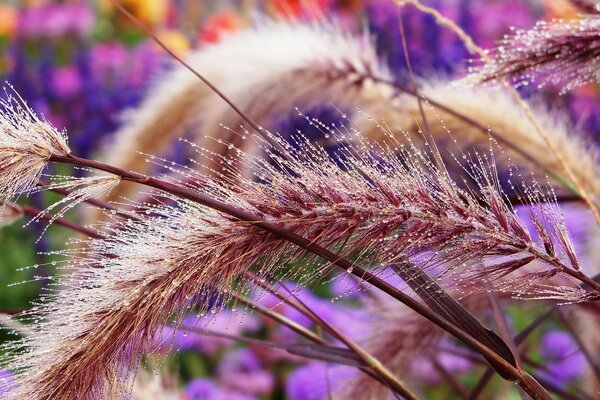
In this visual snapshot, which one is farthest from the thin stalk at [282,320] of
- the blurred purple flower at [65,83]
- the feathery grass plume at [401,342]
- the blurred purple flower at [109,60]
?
the blurred purple flower at [109,60]

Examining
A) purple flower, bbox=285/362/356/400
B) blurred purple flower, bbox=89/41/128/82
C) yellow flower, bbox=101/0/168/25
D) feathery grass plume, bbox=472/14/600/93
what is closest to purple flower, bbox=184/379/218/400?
purple flower, bbox=285/362/356/400

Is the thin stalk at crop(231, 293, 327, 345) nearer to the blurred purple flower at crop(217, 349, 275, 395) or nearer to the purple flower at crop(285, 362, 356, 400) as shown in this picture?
the purple flower at crop(285, 362, 356, 400)

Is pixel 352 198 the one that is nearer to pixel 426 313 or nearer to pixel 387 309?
pixel 426 313

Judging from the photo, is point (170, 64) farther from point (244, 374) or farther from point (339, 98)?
point (339, 98)

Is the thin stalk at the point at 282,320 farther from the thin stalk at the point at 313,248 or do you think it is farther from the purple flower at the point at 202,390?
the purple flower at the point at 202,390

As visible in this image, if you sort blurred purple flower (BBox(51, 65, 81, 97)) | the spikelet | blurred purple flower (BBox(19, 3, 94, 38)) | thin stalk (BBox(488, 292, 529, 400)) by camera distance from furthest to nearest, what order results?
1. blurred purple flower (BBox(19, 3, 94, 38))
2. blurred purple flower (BBox(51, 65, 81, 97))
3. the spikelet
4. thin stalk (BBox(488, 292, 529, 400))

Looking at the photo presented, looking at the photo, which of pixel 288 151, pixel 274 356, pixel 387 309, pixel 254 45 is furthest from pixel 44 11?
pixel 288 151

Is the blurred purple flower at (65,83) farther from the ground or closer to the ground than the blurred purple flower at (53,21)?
closer to the ground
